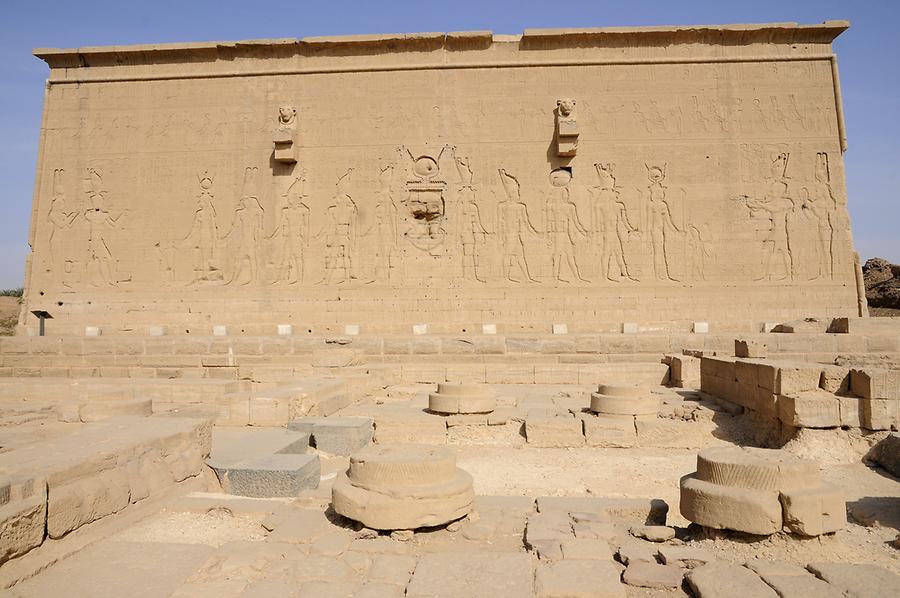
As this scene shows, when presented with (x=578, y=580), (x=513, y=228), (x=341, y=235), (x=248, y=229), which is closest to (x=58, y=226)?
(x=248, y=229)

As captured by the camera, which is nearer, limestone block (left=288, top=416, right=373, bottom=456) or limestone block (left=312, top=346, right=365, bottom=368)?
limestone block (left=288, top=416, right=373, bottom=456)

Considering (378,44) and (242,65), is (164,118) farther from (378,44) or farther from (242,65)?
(378,44)

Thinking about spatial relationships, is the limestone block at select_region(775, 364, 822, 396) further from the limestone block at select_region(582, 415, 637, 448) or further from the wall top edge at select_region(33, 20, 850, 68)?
the wall top edge at select_region(33, 20, 850, 68)

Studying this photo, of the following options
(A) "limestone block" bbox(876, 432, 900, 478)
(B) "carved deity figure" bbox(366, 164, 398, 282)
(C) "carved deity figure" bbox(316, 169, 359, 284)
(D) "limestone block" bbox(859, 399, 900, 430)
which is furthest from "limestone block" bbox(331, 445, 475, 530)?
(C) "carved deity figure" bbox(316, 169, 359, 284)

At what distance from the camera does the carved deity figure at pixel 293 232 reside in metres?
13.6

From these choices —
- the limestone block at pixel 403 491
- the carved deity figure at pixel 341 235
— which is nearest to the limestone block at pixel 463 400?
the limestone block at pixel 403 491

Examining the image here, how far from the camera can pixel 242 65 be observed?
14.3 m

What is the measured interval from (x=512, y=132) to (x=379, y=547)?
11553mm

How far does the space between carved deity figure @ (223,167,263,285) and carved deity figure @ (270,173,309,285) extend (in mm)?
474

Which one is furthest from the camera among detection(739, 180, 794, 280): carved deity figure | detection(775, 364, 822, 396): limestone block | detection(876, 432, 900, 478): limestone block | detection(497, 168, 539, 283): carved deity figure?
detection(497, 168, 539, 283): carved deity figure

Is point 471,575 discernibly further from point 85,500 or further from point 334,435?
point 334,435

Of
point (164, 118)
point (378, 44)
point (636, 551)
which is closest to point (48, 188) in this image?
point (164, 118)

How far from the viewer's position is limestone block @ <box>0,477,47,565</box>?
2949 millimetres

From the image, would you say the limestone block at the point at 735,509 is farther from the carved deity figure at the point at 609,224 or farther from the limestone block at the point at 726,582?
Result: the carved deity figure at the point at 609,224
